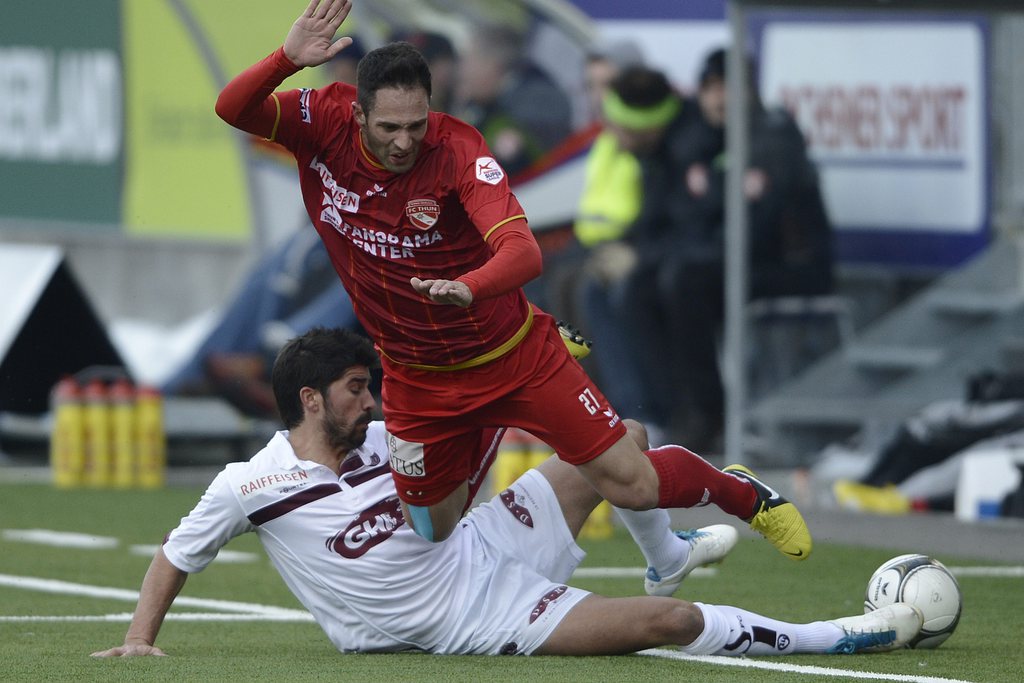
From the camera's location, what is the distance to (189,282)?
18547 mm

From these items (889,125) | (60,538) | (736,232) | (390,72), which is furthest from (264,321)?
(390,72)

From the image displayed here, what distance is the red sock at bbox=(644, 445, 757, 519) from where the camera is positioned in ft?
23.4

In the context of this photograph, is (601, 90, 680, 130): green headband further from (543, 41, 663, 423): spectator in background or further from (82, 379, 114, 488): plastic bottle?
(82, 379, 114, 488): plastic bottle

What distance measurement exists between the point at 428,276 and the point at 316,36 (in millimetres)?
911

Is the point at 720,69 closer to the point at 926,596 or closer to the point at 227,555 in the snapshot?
the point at 227,555

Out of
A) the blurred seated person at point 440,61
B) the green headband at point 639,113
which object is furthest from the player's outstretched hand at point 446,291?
the blurred seated person at point 440,61

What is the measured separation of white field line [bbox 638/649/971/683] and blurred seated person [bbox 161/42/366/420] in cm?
1068

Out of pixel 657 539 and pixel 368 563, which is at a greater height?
pixel 368 563

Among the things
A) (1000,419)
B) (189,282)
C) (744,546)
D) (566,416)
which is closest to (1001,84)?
(1000,419)

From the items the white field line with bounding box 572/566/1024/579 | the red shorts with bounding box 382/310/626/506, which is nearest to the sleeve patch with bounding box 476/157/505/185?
the red shorts with bounding box 382/310/626/506

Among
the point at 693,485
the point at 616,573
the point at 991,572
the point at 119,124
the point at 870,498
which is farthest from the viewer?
the point at 119,124

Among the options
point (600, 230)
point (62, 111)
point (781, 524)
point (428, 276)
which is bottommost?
point (600, 230)

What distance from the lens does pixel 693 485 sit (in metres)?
7.20

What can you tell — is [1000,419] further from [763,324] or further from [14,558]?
[14,558]
